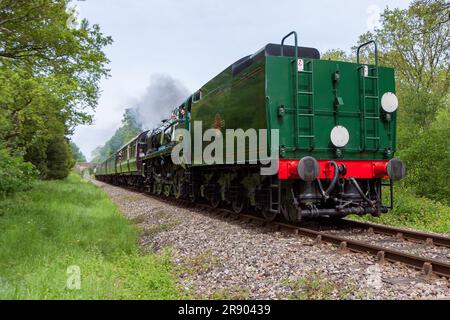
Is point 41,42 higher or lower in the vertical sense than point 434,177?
higher

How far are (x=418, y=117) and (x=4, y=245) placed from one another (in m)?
16.3

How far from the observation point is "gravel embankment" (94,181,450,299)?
13.9 feet

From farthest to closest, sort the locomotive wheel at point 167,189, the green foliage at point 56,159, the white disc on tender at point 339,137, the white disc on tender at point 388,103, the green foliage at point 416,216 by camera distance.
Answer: the green foliage at point 56,159 < the locomotive wheel at point 167,189 < the green foliage at point 416,216 < the white disc on tender at point 388,103 < the white disc on tender at point 339,137

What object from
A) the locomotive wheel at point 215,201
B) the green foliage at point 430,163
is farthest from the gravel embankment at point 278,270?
the green foliage at point 430,163

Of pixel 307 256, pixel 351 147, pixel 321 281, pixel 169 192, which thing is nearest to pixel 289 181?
pixel 351 147

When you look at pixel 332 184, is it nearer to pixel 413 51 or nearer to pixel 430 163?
pixel 430 163

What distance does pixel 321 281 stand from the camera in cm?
443

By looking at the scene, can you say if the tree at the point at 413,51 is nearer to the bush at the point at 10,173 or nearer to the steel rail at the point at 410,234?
the steel rail at the point at 410,234

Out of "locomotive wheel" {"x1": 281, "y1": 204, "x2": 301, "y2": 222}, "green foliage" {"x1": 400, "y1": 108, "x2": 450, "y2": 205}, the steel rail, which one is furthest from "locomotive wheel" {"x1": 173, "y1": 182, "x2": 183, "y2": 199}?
"green foliage" {"x1": 400, "y1": 108, "x2": 450, "y2": 205}

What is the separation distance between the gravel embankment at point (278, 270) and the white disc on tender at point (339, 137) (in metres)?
1.98

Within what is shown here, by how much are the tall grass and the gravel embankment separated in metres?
0.41

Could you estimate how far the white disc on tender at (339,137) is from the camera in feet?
25.1

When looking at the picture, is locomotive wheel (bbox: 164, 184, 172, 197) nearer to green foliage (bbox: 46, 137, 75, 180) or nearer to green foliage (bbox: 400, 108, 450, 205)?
green foliage (bbox: 400, 108, 450, 205)

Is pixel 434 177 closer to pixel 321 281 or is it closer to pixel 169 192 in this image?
pixel 169 192
